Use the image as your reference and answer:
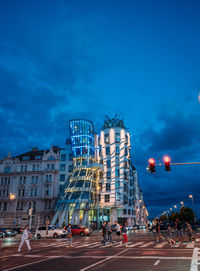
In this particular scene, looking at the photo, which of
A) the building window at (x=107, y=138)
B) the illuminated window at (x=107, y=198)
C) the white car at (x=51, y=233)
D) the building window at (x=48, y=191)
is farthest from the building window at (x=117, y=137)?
the white car at (x=51, y=233)

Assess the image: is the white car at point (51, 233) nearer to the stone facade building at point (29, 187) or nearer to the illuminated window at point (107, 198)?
the stone facade building at point (29, 187)

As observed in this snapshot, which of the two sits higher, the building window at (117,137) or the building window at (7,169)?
the building window at (117,137)

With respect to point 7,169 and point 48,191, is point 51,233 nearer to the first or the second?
point 48,191

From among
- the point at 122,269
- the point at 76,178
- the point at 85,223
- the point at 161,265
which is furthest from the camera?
the point at 76,178

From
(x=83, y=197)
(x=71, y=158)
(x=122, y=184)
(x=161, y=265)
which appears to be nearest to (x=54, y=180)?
(x=71, y=158)

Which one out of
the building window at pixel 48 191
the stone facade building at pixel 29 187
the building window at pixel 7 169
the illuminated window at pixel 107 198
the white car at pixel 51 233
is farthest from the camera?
the building window at pixel 7 169

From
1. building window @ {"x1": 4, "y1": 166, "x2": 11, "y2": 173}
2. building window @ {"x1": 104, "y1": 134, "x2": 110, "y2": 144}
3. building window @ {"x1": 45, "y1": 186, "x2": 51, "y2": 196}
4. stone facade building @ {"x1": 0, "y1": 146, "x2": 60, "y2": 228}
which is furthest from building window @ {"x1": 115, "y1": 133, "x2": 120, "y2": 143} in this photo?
building window @ {"x1": 4, "y1": 166, "x2": 11, "y2": 173}

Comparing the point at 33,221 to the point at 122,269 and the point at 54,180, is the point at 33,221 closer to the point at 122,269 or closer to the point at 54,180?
the point at 54,180

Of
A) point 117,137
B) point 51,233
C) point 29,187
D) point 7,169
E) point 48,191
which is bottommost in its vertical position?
point 51,233

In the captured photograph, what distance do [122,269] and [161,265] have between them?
1.89 m

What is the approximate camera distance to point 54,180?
228 ft

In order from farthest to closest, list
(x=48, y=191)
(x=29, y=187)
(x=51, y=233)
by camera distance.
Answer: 1. (x=29, y=187)
2. (x=48, y=191)
3. (x=51, y=233)

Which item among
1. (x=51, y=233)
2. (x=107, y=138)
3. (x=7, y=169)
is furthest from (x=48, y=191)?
(x=51, y=233)

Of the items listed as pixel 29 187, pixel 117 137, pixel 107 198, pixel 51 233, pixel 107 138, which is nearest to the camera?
pixel 51 233
